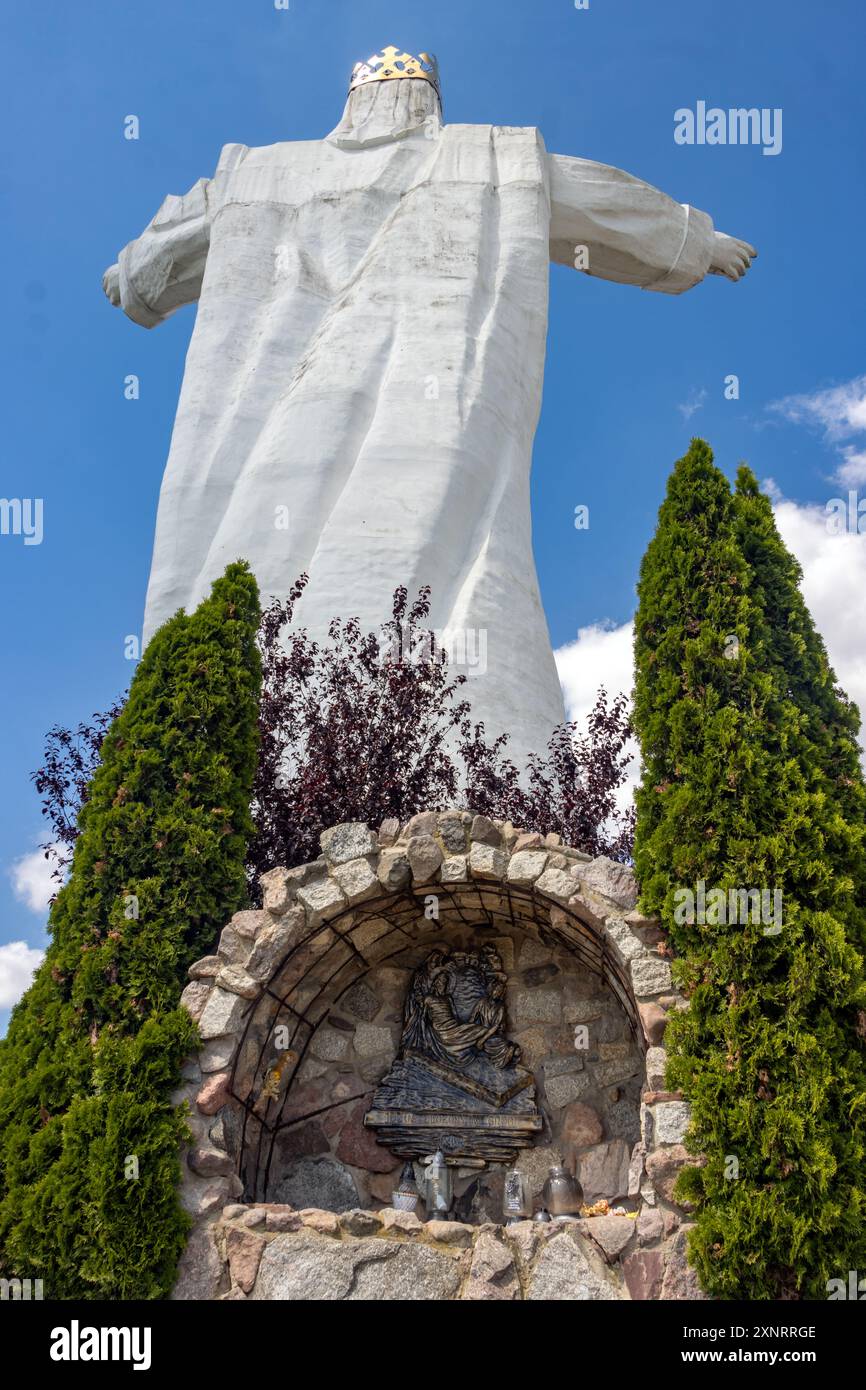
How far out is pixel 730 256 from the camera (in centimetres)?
1245

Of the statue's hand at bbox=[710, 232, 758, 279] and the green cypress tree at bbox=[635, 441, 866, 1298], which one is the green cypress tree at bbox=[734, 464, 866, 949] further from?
the statue's hand at bbox=[710, 232, 758, 279]

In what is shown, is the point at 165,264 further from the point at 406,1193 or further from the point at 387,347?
the point at 406,1193

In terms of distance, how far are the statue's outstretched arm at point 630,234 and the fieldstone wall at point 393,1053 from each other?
8.74m

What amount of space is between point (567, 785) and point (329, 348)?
4.87 m

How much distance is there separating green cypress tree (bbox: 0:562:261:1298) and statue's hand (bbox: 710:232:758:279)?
8607mm

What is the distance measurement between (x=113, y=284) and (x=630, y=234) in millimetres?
5697

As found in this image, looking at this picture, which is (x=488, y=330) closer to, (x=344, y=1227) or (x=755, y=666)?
(x=755, y=666)

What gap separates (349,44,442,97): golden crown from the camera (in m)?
12.4

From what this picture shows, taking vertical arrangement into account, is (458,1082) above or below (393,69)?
below

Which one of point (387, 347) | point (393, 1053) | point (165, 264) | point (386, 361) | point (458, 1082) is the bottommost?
point (458, 1082)

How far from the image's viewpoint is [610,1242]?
4.29 metres

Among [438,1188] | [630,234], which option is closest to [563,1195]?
[438,1188]

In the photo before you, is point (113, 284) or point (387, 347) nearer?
point (387, 347)
